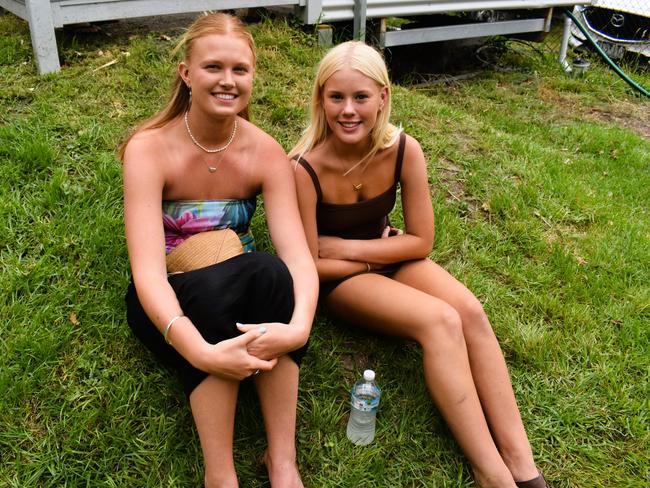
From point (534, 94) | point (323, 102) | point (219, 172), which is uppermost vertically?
point (323, 102)

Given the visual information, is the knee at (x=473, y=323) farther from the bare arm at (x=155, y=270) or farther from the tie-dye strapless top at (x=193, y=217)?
the tie-dye strapless top at (x=193, y=217)

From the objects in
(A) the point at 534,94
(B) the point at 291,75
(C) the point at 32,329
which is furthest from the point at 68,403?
(A) the point at 534,94

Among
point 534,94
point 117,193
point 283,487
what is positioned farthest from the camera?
point 534,94

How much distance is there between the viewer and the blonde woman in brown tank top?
254 centimetres

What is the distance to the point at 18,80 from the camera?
14.4 feet

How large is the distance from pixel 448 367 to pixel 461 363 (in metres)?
0.06

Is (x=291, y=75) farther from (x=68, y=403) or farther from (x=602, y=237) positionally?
(x=68, y=403)

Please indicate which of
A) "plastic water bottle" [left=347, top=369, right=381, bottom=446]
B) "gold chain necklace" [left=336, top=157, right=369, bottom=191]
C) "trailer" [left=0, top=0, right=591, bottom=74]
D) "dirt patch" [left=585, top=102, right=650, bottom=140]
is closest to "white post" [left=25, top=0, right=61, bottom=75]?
"trailer" [left=0, top=0, right=591, bottom=74]

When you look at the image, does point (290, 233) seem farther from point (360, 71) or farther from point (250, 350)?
point (360, 71)

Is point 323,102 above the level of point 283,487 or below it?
above

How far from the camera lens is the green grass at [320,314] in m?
2.58

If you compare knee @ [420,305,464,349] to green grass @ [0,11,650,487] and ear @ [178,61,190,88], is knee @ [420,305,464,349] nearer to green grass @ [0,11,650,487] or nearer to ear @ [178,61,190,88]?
green grass @ [0,11,650,487]

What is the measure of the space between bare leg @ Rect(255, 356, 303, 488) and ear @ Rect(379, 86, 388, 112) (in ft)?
3.74

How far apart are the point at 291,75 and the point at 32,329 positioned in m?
2.99
